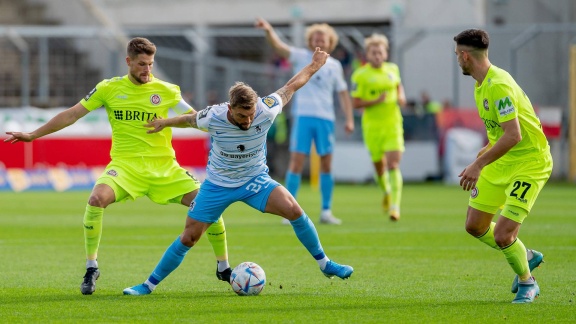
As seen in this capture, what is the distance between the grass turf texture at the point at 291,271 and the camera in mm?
7598

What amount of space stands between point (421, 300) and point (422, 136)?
18.9m

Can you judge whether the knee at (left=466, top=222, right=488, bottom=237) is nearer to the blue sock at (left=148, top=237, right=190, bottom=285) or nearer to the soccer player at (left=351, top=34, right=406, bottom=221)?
the blue sock at (left=148, top=237, right=190, bottom=285)

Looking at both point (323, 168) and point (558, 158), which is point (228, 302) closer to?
point (323, 168)

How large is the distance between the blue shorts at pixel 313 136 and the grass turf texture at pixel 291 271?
1034 mm

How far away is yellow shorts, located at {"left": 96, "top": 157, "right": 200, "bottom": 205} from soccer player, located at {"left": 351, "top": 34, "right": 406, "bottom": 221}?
20.6 feet

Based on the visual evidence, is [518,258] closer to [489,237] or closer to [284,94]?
[489,237]

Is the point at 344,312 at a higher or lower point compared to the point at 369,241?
higher

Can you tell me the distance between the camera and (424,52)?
28578 millimetres

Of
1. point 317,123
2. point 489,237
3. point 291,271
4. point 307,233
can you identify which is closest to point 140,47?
point 307,233

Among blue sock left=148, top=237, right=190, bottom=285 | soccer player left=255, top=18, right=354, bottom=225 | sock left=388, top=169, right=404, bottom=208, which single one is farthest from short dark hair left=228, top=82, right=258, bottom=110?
sock left=388, top=169, right=404, bottom=208

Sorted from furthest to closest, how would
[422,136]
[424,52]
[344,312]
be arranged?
1. [424,52]
2. [422,136]
3. [344,312]

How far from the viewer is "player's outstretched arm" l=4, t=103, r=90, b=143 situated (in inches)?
352

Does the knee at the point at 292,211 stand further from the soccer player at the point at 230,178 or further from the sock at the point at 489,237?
the sock at the point at 489,237

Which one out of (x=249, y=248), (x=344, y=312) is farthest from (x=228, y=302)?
(x=249, y=248)
